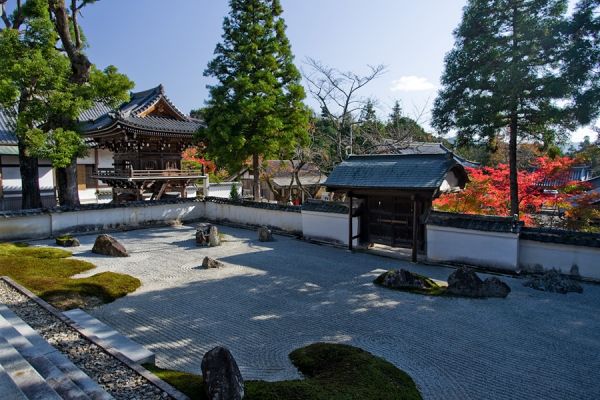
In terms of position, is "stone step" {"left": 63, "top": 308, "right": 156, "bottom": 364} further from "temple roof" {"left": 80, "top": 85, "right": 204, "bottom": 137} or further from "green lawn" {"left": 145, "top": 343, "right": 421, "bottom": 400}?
"temple roof" {"left": 80, "top": 85, "right": 204, "bottom": 137}

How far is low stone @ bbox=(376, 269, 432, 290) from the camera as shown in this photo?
10340 mm

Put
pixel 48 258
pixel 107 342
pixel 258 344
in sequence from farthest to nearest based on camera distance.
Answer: pixel 48 258
pixel 258 344
pixel 107 342

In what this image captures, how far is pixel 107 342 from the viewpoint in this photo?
6.49 m

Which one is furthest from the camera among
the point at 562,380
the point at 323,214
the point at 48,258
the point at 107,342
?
the point at 323,214

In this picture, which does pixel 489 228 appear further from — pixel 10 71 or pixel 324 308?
pixel 10 71

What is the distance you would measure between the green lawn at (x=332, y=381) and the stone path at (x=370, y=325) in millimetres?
350

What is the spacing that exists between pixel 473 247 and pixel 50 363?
1130 cm

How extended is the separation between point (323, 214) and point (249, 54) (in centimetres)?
910

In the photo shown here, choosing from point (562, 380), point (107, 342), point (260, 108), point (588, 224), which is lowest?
point (562, 380)

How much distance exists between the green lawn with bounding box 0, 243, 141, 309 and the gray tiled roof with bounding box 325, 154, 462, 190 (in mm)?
7827

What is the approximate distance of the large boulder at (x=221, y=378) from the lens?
15.0ft

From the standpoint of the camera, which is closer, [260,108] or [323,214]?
[323,214]

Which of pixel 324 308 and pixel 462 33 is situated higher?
pixel 462 33

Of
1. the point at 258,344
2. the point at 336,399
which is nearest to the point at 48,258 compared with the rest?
the point at 258,344
